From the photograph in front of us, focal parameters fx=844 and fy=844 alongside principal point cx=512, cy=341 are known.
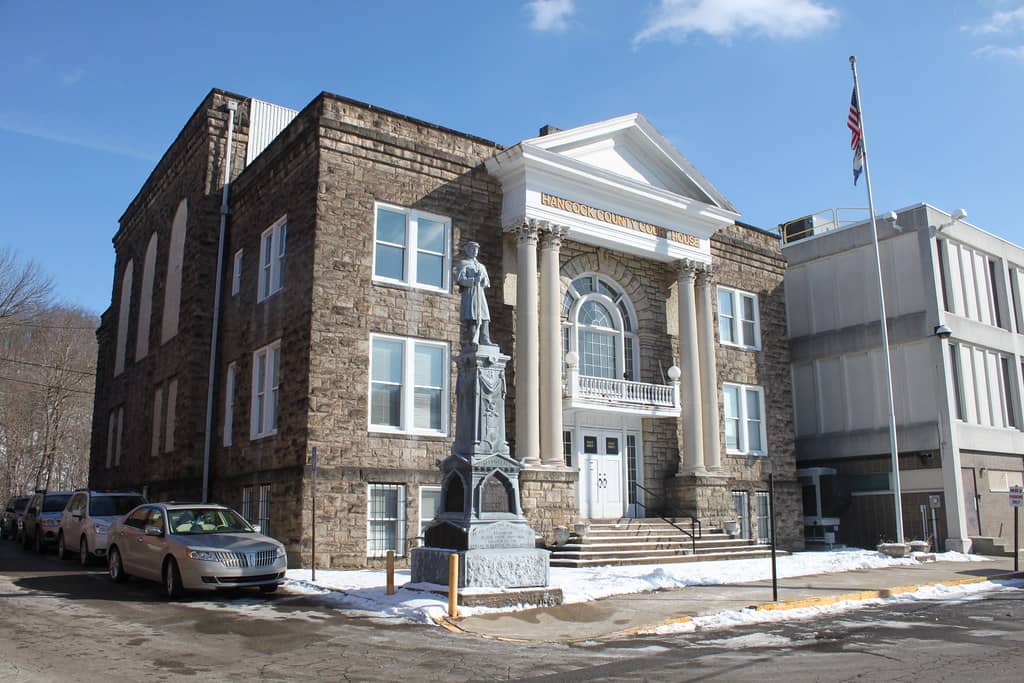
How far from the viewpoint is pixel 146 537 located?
568 inches

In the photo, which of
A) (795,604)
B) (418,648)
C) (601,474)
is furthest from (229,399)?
(795,604)

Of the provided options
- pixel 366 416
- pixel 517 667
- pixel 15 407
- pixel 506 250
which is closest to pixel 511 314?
pixel 506 250

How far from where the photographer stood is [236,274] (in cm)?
2378

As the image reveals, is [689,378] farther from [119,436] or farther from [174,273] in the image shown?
[119,436]

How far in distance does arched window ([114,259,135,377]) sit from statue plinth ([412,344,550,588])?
75.0 ft

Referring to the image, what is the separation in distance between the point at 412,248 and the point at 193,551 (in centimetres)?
937

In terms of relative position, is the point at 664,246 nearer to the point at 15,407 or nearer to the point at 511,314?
the point at 511,314

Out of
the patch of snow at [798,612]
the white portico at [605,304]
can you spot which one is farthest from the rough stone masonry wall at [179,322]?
the patch of snow at [798,612]

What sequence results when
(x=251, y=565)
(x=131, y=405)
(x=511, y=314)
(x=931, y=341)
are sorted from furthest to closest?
(x=131, y=405) < (x=931, y=341) < (x=511, y=314) < (x=251, y=565)

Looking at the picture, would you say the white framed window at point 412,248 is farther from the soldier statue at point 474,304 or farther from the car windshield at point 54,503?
the car windshield at point 54,503

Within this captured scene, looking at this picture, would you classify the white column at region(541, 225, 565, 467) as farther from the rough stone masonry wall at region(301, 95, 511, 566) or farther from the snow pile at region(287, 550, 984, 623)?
the snow pile at region(287, 550, 984, 623)

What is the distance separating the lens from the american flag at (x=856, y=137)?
25.4 m

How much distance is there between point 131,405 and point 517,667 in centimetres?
2538

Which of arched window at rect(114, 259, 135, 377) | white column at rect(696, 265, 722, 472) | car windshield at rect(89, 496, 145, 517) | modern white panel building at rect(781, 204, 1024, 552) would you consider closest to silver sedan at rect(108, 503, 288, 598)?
car windshield at rect(89, 496, 145, 517)
